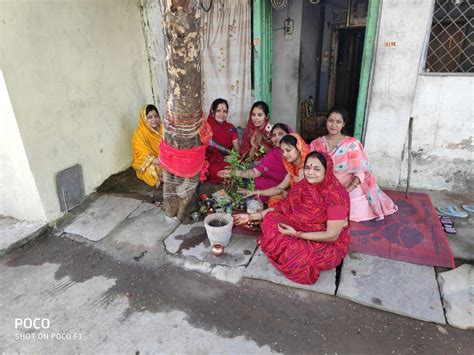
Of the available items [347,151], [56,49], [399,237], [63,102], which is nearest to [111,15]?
[56,49]

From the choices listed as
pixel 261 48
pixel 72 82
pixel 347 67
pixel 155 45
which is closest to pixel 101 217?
pixel 72 82

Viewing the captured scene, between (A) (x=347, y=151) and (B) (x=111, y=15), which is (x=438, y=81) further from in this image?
(B) (x=111, y=15)

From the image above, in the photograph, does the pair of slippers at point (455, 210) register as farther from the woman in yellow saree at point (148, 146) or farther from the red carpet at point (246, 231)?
the woman in yellow saree at point (148, 146)

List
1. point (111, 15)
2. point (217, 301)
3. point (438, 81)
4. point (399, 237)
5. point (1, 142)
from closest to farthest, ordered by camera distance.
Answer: point (217, 301), point (399, 237), point (1, 142), point (438, 81), point (111, 15)

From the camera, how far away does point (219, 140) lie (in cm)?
484

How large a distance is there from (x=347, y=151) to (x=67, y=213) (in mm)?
3331

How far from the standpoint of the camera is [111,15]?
468 centimetres

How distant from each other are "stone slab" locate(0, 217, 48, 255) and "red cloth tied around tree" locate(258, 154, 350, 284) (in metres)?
2.54

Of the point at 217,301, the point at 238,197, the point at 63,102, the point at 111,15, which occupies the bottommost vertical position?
the point at 217,301

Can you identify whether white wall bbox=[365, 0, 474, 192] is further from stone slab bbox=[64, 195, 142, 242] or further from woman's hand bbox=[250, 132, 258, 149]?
stone slab bbox=[64, 195, 142, 242]

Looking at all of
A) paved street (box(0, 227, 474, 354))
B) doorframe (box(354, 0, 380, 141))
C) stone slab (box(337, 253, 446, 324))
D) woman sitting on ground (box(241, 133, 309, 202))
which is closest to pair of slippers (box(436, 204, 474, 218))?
stone slab (box(337, 253, 446, 324))

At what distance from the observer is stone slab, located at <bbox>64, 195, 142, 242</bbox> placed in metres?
3.88

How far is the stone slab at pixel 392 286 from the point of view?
105 inches

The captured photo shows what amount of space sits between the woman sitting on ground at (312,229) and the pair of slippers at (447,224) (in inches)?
50.1
